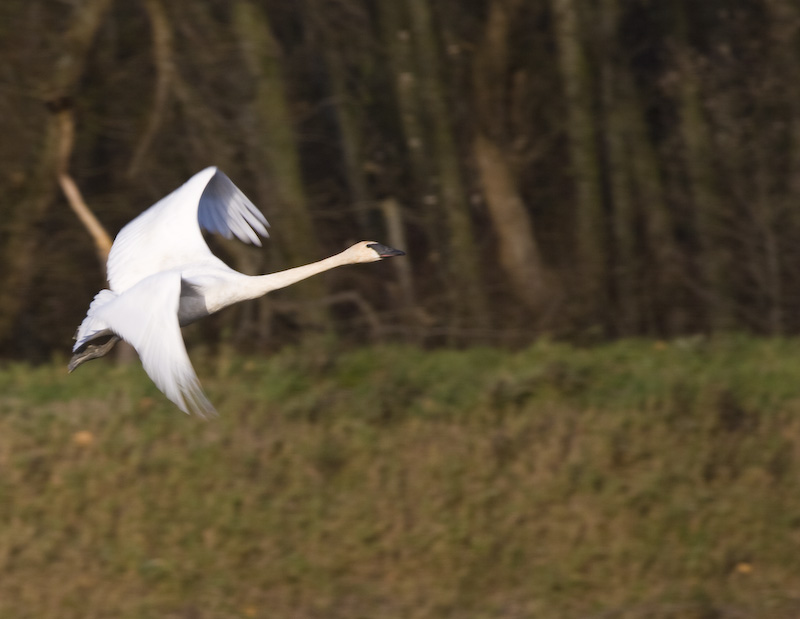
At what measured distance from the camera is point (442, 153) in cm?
955

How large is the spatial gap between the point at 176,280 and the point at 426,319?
4720 millimetres

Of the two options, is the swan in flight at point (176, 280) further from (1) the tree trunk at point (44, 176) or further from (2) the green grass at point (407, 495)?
(1) the tree trunk at point (44, 176)

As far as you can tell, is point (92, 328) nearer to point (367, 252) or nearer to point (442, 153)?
point (367, 252)

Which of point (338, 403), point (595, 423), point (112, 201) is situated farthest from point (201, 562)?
point (112, 201)

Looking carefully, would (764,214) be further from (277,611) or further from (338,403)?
(277,611)

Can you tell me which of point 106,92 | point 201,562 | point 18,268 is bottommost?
point 201,562

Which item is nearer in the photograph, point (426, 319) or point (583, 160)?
point (426, 319)

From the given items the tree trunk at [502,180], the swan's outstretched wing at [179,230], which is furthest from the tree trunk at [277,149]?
the swan's outstretched wing at [179,230]

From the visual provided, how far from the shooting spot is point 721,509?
6.81m

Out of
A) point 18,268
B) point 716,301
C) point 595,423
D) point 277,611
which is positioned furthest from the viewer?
point 716,301

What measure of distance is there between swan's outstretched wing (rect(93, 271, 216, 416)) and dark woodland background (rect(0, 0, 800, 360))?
394cm

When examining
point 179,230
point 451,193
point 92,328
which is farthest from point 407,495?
point 451,193

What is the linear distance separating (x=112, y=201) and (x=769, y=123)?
5.27 metres

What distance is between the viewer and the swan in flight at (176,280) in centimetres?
434
